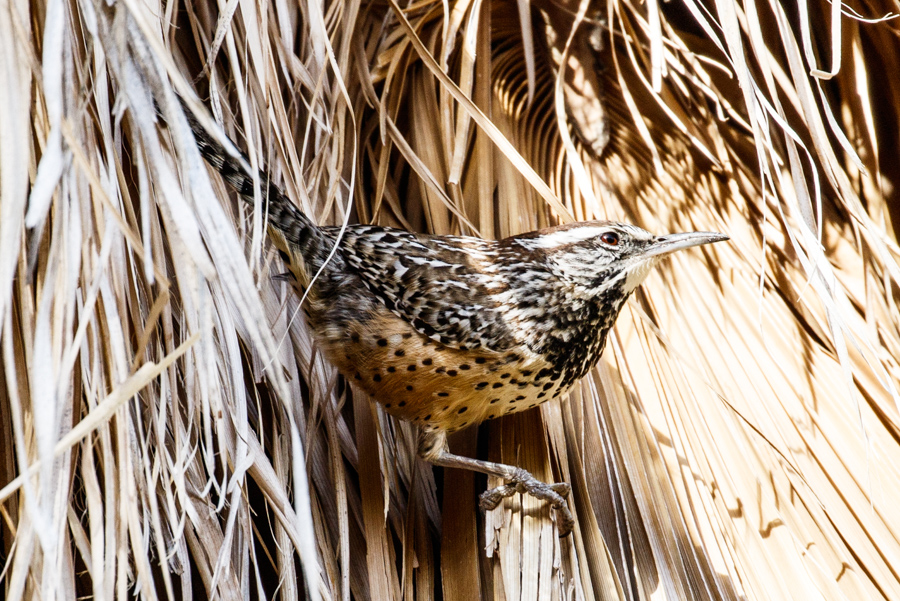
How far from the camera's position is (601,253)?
5.26 feet

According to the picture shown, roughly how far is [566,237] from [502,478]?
541 mm

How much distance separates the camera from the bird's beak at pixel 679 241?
60.6 inches

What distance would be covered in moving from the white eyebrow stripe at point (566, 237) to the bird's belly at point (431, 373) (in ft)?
0.97

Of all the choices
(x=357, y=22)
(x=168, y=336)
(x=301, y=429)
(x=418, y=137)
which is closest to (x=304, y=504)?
(x=168, y=336)

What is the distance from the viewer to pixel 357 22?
1.84 metres

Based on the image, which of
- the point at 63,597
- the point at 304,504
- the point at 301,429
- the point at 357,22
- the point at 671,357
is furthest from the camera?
the point at 357,22

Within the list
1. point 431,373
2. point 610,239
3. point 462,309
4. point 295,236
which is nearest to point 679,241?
point 610,239

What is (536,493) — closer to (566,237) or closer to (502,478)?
(502,478)

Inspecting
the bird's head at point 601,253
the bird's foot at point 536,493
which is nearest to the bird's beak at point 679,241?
the bird's head at point 601,253

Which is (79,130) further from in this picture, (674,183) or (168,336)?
(674,183)

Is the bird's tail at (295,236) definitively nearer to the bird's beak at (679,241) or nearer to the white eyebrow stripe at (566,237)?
the white eyebrow stripe at (566,237)

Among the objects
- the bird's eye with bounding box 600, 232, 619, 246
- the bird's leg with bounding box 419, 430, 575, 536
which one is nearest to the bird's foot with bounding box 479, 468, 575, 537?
the bird's leg with bounding box 419, 430, 575, 536

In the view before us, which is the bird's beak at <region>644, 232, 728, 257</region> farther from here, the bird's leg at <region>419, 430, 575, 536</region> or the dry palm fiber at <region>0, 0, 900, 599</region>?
the bird's leg at <region>419, 430, 575, 536</region>

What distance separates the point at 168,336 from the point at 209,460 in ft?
0.80
